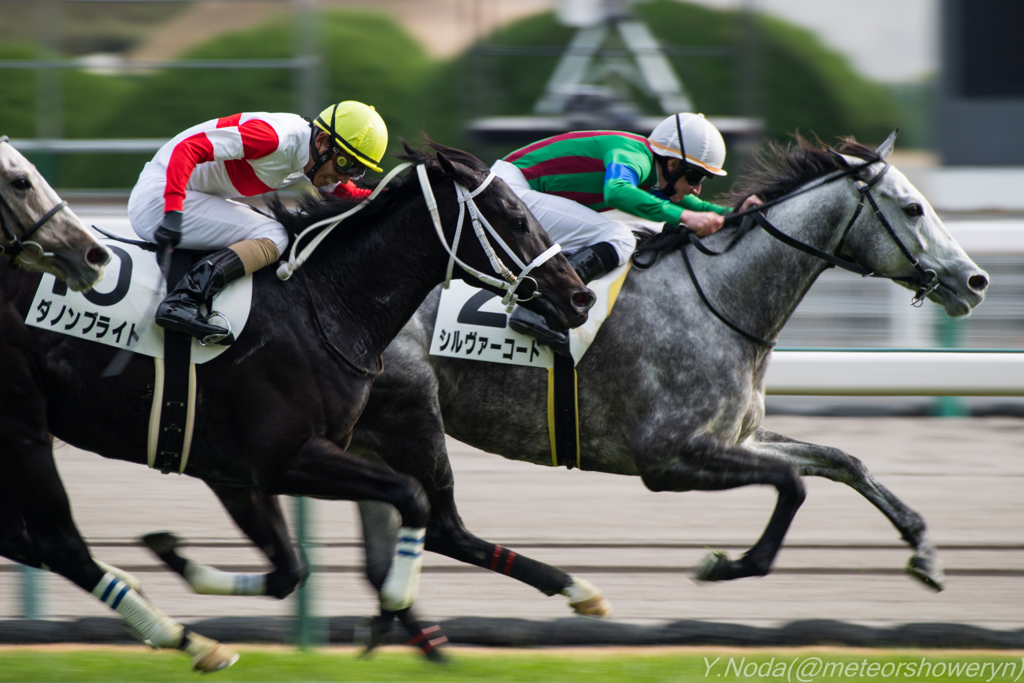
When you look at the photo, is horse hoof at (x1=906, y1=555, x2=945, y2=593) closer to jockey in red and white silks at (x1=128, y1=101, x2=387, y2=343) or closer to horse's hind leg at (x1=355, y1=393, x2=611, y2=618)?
horse's hind leg at (x1=355, y1=393, x2=611, y2=618)

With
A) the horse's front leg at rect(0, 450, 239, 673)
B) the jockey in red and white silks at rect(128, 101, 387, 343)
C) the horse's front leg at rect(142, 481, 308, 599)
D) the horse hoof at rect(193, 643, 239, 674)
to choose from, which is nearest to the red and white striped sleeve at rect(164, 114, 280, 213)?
the jockey in red and white silks at rect(128, 101, 387, 343)

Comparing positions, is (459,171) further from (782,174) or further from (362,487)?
(782,174)

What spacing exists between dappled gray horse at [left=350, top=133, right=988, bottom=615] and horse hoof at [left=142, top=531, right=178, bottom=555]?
0.71 metres

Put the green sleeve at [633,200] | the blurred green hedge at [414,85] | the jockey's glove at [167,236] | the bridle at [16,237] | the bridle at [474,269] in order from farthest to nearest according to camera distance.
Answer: the blurred green hedge at [414,85], the green sleeve at [633,200], the bridle at [474,269], the jockey's glove at [167,236], the bridle at [16,237]

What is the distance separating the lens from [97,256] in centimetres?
357

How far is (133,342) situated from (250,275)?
16.7 inches

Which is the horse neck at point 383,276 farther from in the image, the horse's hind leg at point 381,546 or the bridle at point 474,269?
the horse's hind leg at point 381,546

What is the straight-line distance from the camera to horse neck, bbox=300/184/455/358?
3967 mm

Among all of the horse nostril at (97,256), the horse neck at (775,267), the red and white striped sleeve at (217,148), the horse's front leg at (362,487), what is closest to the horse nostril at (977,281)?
the horse neck at (775,267)

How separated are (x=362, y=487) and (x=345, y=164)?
108 cm

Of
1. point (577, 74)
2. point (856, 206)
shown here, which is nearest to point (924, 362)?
point (856, 206)

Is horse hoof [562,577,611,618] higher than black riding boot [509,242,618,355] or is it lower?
lower

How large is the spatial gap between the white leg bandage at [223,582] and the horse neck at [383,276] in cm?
83

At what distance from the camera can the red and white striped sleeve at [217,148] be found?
149 inches
